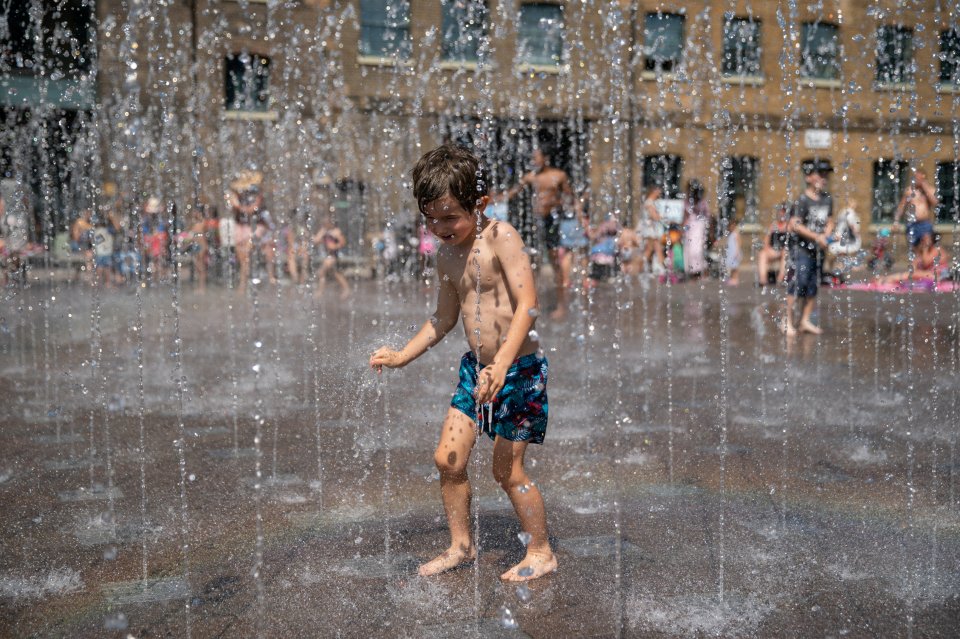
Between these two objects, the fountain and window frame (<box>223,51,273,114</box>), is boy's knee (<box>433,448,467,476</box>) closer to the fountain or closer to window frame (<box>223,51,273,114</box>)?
the fountain

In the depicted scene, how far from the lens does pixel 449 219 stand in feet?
10.1

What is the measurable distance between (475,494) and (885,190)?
82.4 ft

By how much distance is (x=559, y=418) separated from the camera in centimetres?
570

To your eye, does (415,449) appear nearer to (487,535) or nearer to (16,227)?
(487,535)

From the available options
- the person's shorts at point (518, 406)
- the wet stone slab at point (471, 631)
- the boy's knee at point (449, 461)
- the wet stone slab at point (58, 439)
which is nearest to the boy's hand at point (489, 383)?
the person's shorts at point (518, 406)

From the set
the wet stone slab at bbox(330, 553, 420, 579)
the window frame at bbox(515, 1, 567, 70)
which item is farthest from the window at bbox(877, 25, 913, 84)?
the wet stone slab at bbox(330, 553, 420, 579)

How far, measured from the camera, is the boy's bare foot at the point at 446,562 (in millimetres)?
3221

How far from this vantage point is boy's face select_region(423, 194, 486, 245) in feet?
10.0

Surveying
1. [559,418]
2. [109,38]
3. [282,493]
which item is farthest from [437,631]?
Answer: [109,38]

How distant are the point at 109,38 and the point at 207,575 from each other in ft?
67.1

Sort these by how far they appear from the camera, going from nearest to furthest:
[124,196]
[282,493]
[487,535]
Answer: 1. [487,535]
2. [282,493]
3. [124,196]

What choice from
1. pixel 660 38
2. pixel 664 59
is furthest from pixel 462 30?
pixel 664 59

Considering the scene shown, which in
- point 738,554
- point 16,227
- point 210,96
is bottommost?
point 738,554

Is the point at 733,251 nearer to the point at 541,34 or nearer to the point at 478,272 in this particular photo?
the point at 541,34
